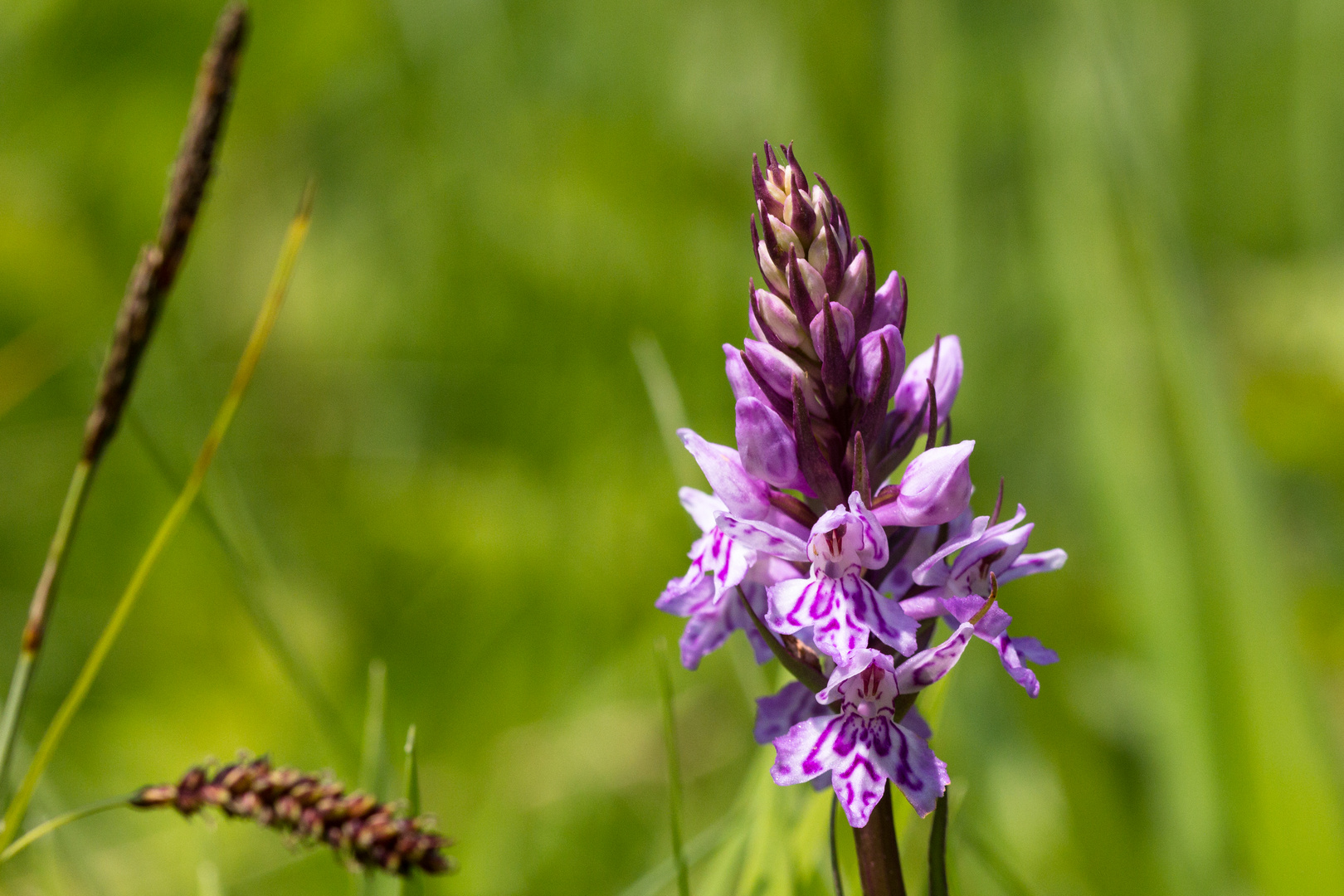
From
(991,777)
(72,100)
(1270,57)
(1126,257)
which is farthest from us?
(1270,57)

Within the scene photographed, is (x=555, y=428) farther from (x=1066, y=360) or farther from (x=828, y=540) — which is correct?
(x=828, y=540)

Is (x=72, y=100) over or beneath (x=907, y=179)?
over

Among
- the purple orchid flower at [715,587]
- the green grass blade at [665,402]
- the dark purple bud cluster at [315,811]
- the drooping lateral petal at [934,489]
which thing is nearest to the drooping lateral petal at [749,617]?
the purple orchid flower at [715,587]

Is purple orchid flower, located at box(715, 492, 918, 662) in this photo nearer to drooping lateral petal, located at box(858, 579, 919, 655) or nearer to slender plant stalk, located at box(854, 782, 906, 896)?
drooping lateral petal, located at box(858, 579, 919, 655)

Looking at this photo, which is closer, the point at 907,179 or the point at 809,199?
the point at 809,199

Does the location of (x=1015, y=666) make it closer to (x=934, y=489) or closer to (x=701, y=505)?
(x=934, y=489)

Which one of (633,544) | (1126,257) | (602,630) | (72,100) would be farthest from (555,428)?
(72,100)

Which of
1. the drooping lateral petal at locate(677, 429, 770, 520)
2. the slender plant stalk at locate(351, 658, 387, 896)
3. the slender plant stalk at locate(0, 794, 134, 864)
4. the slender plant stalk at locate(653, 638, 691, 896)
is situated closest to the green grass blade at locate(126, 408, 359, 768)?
the slender plant stalk at locate(351, 658, 387, 896)
